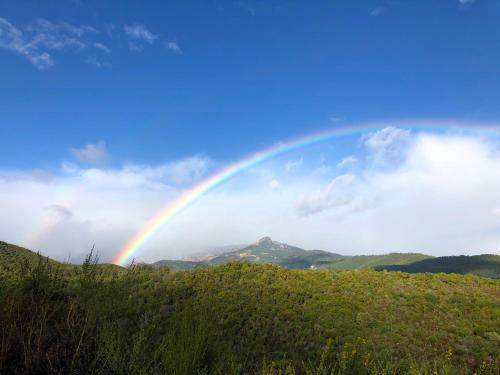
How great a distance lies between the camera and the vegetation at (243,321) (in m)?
4.83

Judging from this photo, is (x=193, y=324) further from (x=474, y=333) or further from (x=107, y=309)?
(x=474, y=333)

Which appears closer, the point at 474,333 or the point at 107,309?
the point at 107,309

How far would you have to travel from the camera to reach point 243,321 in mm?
27547

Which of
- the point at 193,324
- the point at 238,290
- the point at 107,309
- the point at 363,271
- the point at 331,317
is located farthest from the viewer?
the point at 363,271

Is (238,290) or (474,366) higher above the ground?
(238,290)

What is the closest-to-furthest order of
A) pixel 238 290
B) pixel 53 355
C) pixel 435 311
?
pixel 53 355 < pixel 435 311 < pixel 238 290

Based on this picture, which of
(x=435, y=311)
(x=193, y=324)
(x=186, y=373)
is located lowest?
(x=435, y=311)

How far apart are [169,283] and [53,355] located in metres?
32.3

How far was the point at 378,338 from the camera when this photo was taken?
24.1 metres

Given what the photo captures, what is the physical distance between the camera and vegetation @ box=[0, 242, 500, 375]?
4832 millimetres

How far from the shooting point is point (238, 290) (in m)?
34.5

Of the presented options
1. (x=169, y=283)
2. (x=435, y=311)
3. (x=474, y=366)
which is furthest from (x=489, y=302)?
(x=169, y=283)

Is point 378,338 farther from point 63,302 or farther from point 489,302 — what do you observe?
point 63,302

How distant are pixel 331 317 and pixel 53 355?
88.7ft
